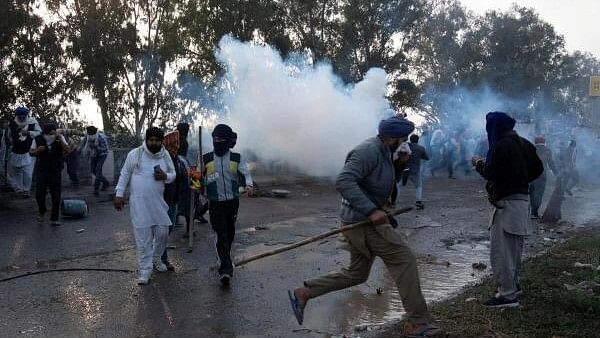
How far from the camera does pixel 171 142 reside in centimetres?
782

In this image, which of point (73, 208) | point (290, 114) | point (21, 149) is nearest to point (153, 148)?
point (73, 208)

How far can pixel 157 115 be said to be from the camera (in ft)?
79.7

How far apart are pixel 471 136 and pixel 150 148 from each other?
71.8ft

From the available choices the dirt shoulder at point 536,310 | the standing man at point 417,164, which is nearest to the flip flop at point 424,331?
the dirt shoulder at point 536,310

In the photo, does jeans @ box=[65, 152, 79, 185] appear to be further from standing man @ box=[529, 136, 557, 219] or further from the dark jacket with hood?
the dark jacket with hood

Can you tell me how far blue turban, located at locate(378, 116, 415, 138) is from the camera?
481cm

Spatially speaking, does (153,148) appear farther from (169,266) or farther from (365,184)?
(365,184)

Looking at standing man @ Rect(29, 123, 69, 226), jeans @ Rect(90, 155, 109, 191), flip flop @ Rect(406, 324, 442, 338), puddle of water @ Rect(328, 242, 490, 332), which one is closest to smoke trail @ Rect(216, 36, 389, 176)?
jeans @ Rect(90, 155, 109, 191)

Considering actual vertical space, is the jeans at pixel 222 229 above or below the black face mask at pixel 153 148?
below

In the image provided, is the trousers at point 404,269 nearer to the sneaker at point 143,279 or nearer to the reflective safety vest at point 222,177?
the reflective safety vest at point 222,177

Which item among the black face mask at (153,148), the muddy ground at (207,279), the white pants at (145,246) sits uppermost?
the black face mask at (153,148)

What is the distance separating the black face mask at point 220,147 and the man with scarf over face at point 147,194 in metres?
0.63

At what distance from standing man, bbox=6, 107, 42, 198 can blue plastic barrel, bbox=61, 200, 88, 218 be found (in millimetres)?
1838

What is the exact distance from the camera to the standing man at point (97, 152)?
14059 millimetres
